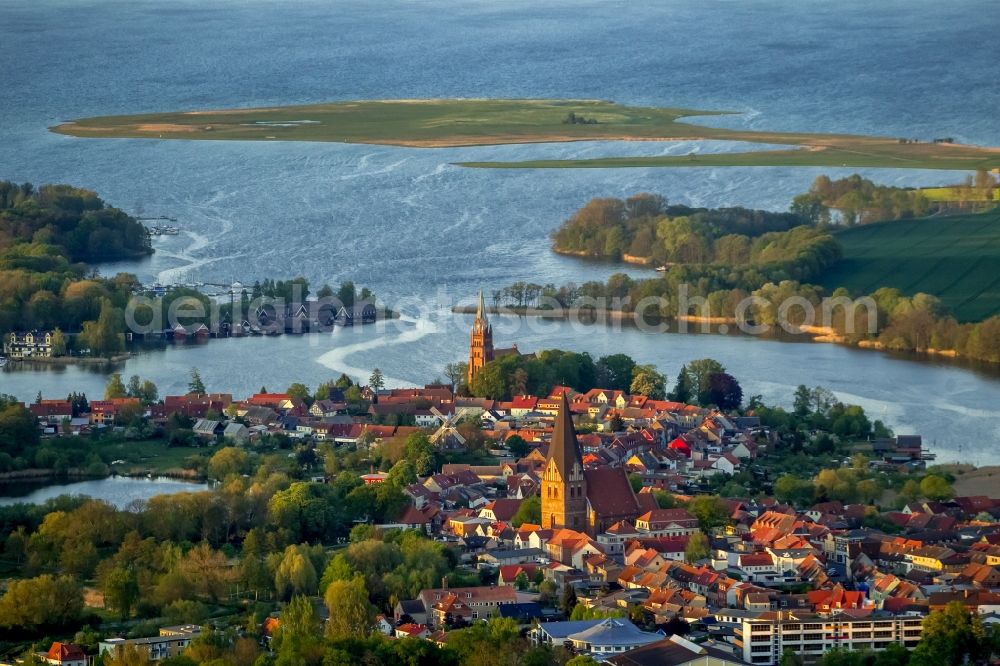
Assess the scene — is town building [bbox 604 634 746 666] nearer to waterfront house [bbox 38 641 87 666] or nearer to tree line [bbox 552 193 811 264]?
waterfront house [bbox 38 641 87 666]

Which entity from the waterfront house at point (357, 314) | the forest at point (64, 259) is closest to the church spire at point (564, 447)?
the forest at point (64, 259)

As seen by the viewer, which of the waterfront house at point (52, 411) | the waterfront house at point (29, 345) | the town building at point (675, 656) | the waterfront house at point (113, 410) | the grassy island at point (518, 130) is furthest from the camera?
the grassy island at point (518, 130)

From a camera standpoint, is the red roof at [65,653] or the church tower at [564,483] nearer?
the red roof at [65,653]

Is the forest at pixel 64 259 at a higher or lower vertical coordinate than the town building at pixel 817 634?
higher

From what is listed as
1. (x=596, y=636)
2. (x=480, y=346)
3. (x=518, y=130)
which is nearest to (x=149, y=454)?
(x=480, y=346)

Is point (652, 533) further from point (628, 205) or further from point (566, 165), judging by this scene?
point (566, 165)

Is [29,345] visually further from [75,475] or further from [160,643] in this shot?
[160,643]

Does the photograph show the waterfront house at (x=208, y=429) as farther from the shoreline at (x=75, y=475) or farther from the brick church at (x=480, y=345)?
the brick church at (x=480, y=345)
